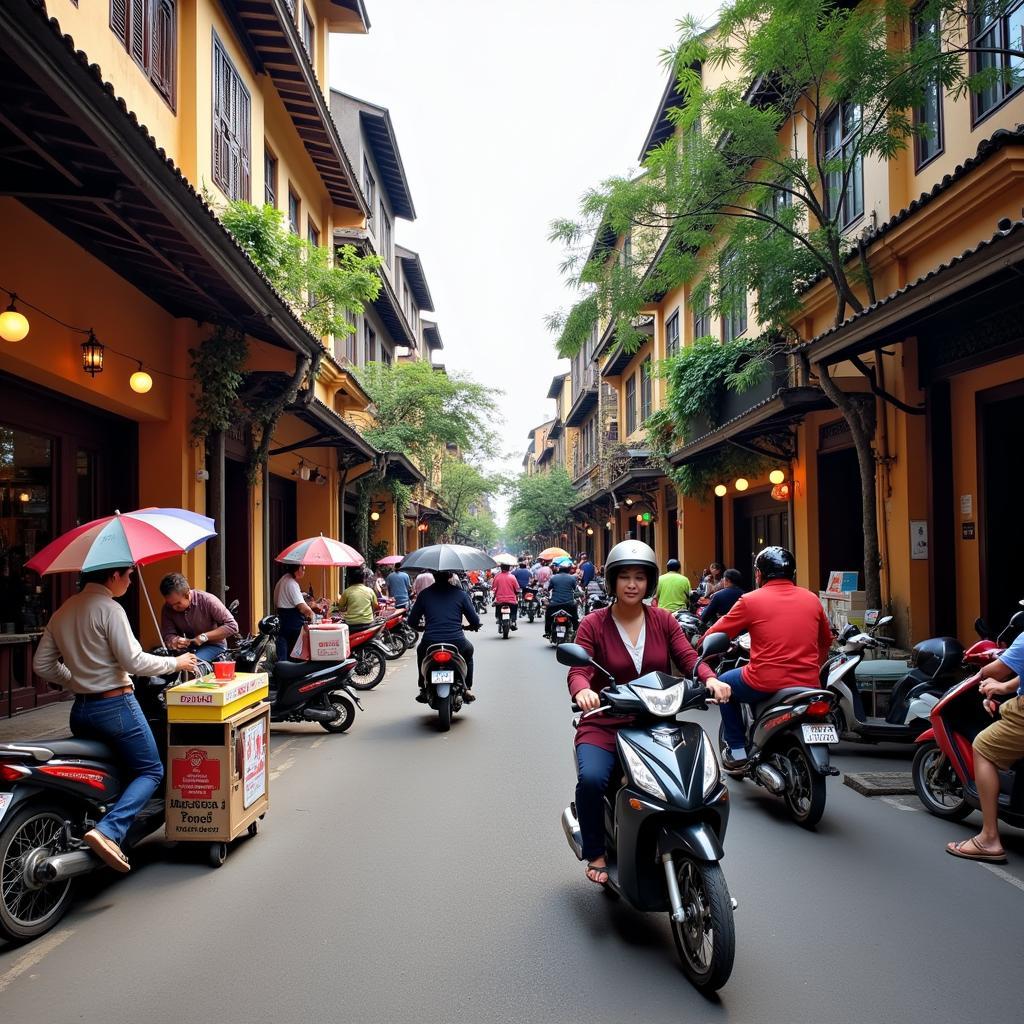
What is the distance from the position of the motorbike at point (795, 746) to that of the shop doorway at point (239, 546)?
1078cm

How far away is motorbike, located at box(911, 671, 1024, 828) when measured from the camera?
5.37m

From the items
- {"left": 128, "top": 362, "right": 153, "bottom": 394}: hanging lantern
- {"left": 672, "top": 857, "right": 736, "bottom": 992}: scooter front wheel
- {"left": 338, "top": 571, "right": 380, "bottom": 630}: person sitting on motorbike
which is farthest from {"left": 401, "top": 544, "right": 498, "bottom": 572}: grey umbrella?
{"left": 672, "top": 857, "right": 736, "bottom": 992}: scooter front wheel

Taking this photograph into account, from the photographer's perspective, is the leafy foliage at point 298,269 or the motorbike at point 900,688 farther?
the leafy foliage at point 298,269

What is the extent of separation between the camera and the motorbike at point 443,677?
957 cm

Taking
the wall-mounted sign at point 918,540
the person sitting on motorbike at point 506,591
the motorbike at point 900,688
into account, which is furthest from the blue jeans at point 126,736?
the person sitting on motorbike at point 506,591

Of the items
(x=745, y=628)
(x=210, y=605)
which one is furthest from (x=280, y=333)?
(x=745, y=628)

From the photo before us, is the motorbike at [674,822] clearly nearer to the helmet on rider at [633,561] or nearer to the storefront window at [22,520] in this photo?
the helmet on rider at [633,561]

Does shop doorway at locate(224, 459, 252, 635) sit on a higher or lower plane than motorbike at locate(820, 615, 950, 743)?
higher

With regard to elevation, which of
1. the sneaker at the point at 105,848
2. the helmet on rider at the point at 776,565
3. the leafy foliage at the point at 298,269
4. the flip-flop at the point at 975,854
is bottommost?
the flip-flop at the point at 975,854

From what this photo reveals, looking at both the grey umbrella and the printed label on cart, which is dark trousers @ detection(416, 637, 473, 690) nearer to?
the grey umbrella

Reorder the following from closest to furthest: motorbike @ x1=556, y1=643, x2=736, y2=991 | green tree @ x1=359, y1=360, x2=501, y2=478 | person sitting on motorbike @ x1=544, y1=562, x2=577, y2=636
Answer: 1. motorbike @ x1=556, y1=643, x2=736, y2=991
2. person sitting on motorbike @ x1=544, y1=562, x2=577, y2=636
3. green tree @ x1=359, y1=360, x2=501, y2=478

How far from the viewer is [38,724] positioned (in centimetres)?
Answer: 871

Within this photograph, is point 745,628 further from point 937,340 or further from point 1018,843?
point 937,340

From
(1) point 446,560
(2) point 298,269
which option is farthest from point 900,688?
(2) point 298,269
